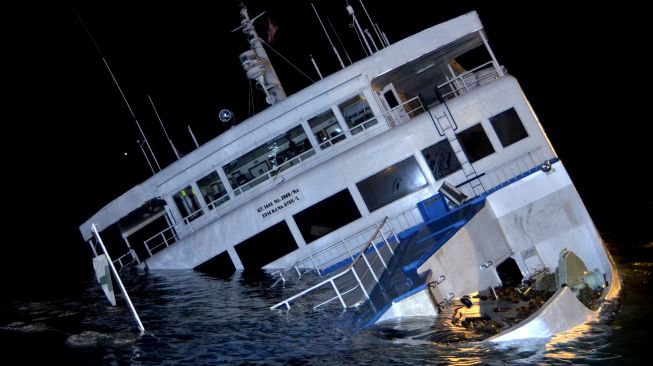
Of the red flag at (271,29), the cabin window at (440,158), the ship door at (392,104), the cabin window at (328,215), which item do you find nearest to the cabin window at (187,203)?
the cabin window at (328,215)

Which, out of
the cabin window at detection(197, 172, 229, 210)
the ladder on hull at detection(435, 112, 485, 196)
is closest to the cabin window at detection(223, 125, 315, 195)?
the cabin window at detection(197, 172, 229, 210)

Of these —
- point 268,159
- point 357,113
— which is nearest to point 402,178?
point 357,113

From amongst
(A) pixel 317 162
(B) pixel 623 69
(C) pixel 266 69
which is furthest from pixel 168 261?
(B) pixel 623 69

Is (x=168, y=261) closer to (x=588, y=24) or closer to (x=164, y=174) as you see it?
(x=164, y=174)

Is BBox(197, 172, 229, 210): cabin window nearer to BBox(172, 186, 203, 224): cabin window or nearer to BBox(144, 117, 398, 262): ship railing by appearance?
BBox(144, 117, 398, 262): ship railing

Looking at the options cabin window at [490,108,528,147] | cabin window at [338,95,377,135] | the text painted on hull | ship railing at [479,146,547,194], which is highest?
cabin window at [338,95,377,135]

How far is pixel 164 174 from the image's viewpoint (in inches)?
746

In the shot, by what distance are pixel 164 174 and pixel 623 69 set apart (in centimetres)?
3769

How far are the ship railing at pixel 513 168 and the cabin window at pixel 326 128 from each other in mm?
4702

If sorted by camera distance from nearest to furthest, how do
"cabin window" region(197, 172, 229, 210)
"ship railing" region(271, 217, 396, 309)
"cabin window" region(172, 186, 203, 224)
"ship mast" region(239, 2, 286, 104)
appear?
"ship railing" region(271, 217, 396, 309) → "cabin window" region(197, 172, 229, 210) → "cabin window" region(172, 186, 203, 224) → "ship mast" region(239, 2, 286, 104)

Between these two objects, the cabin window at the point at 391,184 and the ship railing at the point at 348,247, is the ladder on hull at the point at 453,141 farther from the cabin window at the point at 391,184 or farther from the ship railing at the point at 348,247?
the ship railing at the point at 348,247

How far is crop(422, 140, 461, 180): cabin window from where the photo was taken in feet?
53.4

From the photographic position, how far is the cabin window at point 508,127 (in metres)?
16.1

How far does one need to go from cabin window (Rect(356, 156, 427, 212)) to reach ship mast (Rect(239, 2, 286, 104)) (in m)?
5.52
